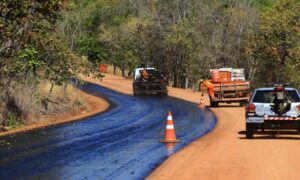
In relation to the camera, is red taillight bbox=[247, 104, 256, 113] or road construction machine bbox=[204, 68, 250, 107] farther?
road construction machine bbox=[204, 68, 250, 107]

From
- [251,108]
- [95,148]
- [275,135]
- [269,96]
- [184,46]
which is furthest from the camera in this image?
[184,46]

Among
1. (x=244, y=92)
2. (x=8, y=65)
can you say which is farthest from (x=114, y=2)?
(x=8, y=65)

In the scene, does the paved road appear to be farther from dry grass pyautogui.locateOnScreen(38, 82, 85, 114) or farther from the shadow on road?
dry grass pyautogui.locateOnScreen(38, 82, 85, 114)

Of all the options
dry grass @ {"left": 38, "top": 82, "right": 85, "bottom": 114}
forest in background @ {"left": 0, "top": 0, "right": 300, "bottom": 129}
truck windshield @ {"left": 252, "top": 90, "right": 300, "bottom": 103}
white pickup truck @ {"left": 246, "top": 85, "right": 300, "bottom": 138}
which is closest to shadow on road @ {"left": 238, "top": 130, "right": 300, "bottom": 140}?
white pickup truck @ {"left": 246, "top": 85, "right": 300, "bottom": 138}

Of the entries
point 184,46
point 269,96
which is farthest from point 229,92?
point 184,46

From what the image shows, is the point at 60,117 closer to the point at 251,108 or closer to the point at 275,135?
the point at 275,135

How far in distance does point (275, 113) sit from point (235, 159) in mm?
4365

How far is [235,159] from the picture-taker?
12766mm

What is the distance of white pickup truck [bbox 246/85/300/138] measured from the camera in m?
16.6

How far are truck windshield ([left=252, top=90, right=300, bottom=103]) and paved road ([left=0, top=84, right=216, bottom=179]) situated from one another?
2288 mm

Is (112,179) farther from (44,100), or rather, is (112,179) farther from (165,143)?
(44,100)

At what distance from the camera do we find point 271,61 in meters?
50.7

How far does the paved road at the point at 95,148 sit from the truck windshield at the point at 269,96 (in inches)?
90.1

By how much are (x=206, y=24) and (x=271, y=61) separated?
12140mm
